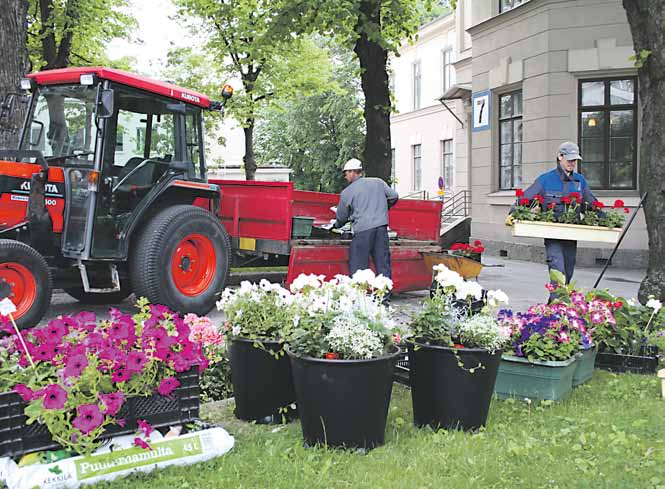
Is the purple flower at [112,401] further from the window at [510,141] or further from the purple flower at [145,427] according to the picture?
the window at [510,141]

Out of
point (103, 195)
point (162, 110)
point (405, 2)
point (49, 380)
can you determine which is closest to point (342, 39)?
point (405, 2)

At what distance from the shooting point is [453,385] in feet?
13.5

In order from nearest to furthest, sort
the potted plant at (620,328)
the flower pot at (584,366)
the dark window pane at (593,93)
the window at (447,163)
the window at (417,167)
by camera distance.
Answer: the flower pot at (584,366) → the potted plant at (620,328) → the dark window pane at (593,93) → the window at (447,163) → the window at (417,167)

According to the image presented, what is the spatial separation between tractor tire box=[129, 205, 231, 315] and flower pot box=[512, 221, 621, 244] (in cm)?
331

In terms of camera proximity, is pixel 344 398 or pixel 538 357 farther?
pixel 538 357

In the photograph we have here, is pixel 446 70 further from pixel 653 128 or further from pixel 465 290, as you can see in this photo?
pixel 465 290

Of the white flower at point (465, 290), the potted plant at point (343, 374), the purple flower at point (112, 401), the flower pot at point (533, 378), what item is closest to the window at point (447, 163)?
the flower pot at point (533, 378)

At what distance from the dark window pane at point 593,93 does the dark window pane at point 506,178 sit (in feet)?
8.78

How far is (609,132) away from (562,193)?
8541 mm

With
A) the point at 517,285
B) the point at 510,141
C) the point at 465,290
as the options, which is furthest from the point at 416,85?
the point at 465,290

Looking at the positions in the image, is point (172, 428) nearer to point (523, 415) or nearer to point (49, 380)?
point (49, 380)

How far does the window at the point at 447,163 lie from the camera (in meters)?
28.9

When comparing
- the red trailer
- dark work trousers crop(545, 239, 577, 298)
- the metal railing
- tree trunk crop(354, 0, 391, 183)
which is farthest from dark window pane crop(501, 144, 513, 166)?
dark work trousers crop(545, 239, 577, 298)

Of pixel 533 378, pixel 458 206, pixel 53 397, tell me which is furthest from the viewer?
pixel 458 206
